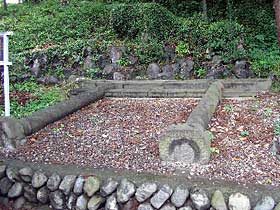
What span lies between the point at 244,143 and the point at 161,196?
172 cm

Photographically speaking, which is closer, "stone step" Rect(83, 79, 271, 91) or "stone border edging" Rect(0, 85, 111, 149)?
"stone border edging" Rect(0, 85, 111, 149)

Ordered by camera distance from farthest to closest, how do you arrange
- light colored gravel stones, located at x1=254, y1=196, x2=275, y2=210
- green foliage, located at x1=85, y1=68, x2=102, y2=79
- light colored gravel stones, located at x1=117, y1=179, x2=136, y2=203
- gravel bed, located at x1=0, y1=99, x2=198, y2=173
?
green foliage, located at x1=85, y1=68, x2=102, y2=79 → gravel bed, located at x1=0, y1=99, x2=198, y2=173 → light colored gravel stones, located at x1=117, y1=179, x2=136, y2=203 → light colored gravel stones, located at x1=254, y1=196, x2=275, y2=210

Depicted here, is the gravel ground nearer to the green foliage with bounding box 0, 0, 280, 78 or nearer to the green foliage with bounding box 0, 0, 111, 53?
the green foliage with bounding box 0, 0, 280, 78

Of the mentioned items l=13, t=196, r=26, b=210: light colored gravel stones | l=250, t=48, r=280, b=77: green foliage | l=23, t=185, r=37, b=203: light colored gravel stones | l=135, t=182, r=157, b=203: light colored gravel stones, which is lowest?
l=13, t=196, r=26, b=210: light colored gravel stones

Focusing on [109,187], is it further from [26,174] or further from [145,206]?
[26,174]

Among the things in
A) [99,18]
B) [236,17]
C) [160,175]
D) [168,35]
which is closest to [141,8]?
[168,35]

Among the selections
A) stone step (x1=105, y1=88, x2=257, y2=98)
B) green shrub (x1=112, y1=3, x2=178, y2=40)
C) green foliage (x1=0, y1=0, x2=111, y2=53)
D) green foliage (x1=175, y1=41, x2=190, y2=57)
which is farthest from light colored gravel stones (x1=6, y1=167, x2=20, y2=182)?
green foliage (x1=0, y1=0, x2=111, y2=53)

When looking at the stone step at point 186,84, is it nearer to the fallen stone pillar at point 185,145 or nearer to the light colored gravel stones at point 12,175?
the fallen stone pillar at point 185,145

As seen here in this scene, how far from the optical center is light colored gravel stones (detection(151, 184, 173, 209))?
12.2 feet

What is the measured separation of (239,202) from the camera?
354 cm

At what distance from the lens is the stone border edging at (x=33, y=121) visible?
5.01 m

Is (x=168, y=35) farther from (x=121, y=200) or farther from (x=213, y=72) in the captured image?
(x=121, y=200)

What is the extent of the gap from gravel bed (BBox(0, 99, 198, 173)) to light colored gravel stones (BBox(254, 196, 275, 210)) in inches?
40.4

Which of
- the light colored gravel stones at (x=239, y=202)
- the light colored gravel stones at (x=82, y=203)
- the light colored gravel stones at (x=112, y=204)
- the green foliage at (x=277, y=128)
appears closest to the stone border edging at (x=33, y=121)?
the light colored gravel stones at (x=82, y=203)
